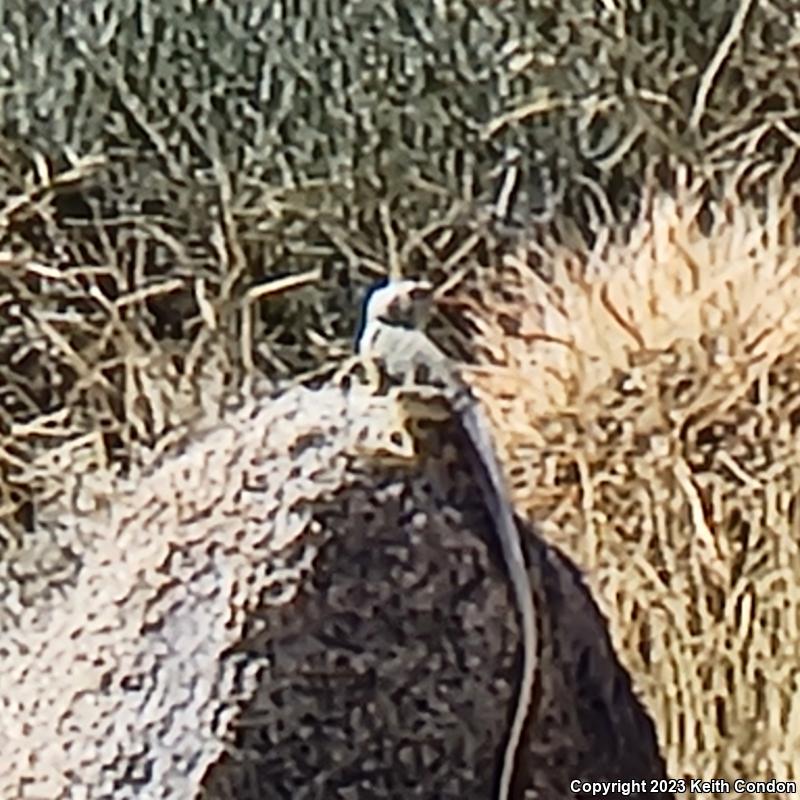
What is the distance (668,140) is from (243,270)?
0.73ft

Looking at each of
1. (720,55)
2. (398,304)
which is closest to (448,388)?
(398,304)

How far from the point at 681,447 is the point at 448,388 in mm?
118

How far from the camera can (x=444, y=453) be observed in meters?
0.71

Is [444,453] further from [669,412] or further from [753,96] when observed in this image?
[753,96]

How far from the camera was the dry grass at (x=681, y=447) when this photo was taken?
714 mm

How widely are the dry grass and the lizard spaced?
0.01 metres

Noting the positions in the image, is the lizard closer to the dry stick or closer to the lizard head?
the lizard head

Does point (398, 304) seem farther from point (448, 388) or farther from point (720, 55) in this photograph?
point (720, 55)

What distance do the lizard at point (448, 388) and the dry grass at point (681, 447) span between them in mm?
12

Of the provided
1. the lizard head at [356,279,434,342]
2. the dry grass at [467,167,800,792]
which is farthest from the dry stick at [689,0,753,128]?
the lizard head at [356,279,434,342]

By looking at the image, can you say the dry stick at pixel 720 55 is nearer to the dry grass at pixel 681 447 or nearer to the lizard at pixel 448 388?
the dry grass at pixel 681 447

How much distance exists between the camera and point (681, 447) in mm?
721

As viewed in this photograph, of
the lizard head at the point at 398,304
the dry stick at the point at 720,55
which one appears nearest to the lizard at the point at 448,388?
the lizard head at the point at 398,304

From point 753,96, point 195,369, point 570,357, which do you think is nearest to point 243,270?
point 195,369
